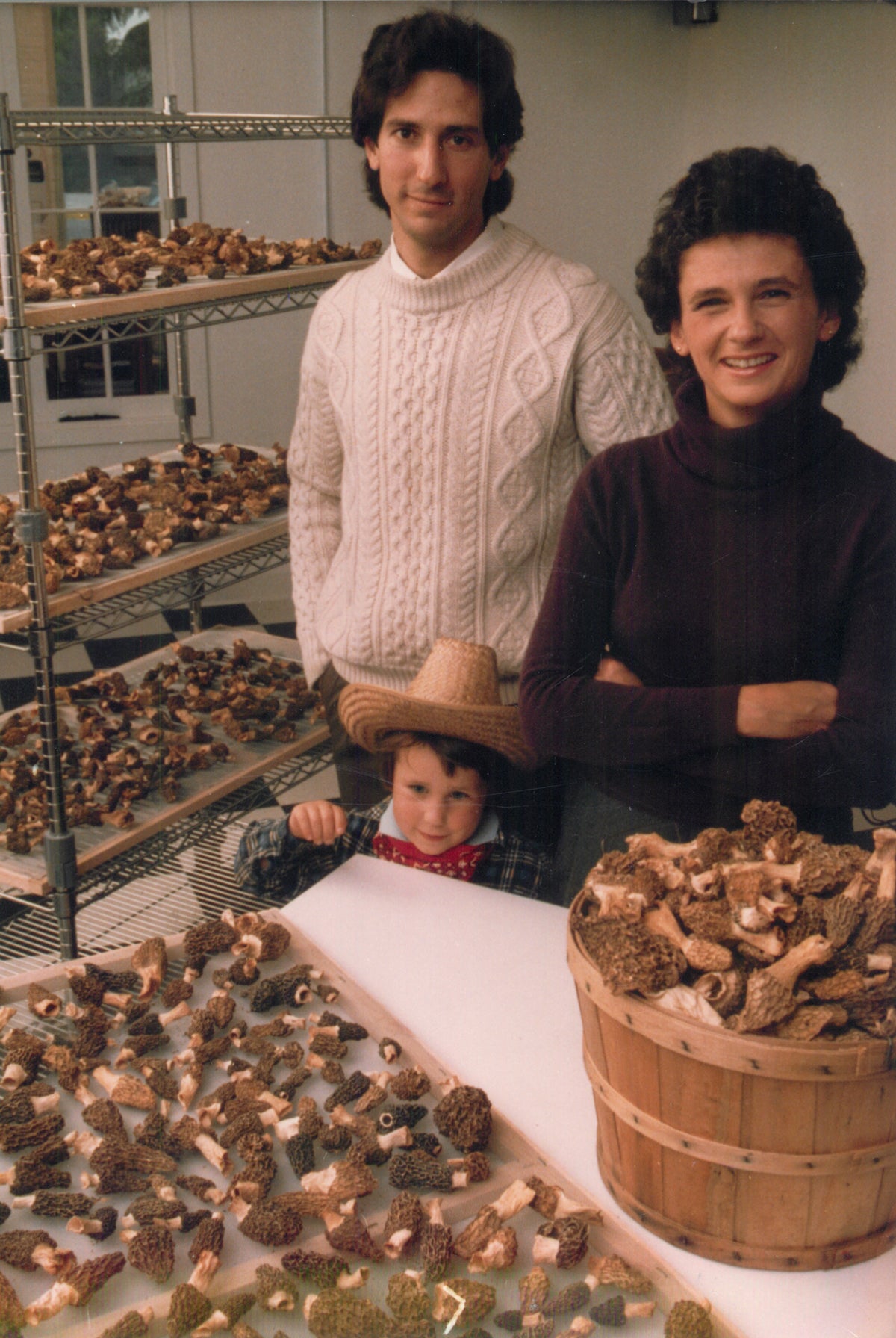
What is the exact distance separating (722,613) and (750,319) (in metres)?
0.27

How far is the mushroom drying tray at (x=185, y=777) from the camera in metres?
2.00

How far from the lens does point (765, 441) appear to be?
1123 mm

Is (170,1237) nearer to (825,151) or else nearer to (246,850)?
(246,850)

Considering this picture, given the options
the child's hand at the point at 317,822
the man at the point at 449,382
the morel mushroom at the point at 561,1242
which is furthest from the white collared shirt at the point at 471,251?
the morel mushroom at the point at 561,1242

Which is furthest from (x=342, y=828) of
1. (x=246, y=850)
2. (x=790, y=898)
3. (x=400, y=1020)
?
(x=790, y=898)

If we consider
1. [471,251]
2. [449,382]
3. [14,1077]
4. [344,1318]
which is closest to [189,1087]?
[14,1077]

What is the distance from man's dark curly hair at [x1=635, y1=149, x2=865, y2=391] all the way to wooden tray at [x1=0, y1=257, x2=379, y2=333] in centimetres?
57

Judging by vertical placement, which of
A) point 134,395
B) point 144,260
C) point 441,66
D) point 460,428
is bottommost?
point 134,395

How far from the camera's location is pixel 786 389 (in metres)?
1.11

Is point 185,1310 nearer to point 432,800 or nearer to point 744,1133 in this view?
point 744,1133

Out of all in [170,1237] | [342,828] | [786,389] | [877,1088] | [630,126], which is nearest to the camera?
[877,1088]

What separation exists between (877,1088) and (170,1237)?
536mm

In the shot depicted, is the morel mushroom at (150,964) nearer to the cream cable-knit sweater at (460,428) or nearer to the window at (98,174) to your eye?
the cream cable-knit sweater at (460,428)

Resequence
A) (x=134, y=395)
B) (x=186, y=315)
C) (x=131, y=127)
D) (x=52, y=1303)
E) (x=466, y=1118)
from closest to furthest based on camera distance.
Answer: (x=52, y=1303) → (x=466, y=1118) → (x=131, y=127) → (x=186, y=315) → (x=134, y=395)
